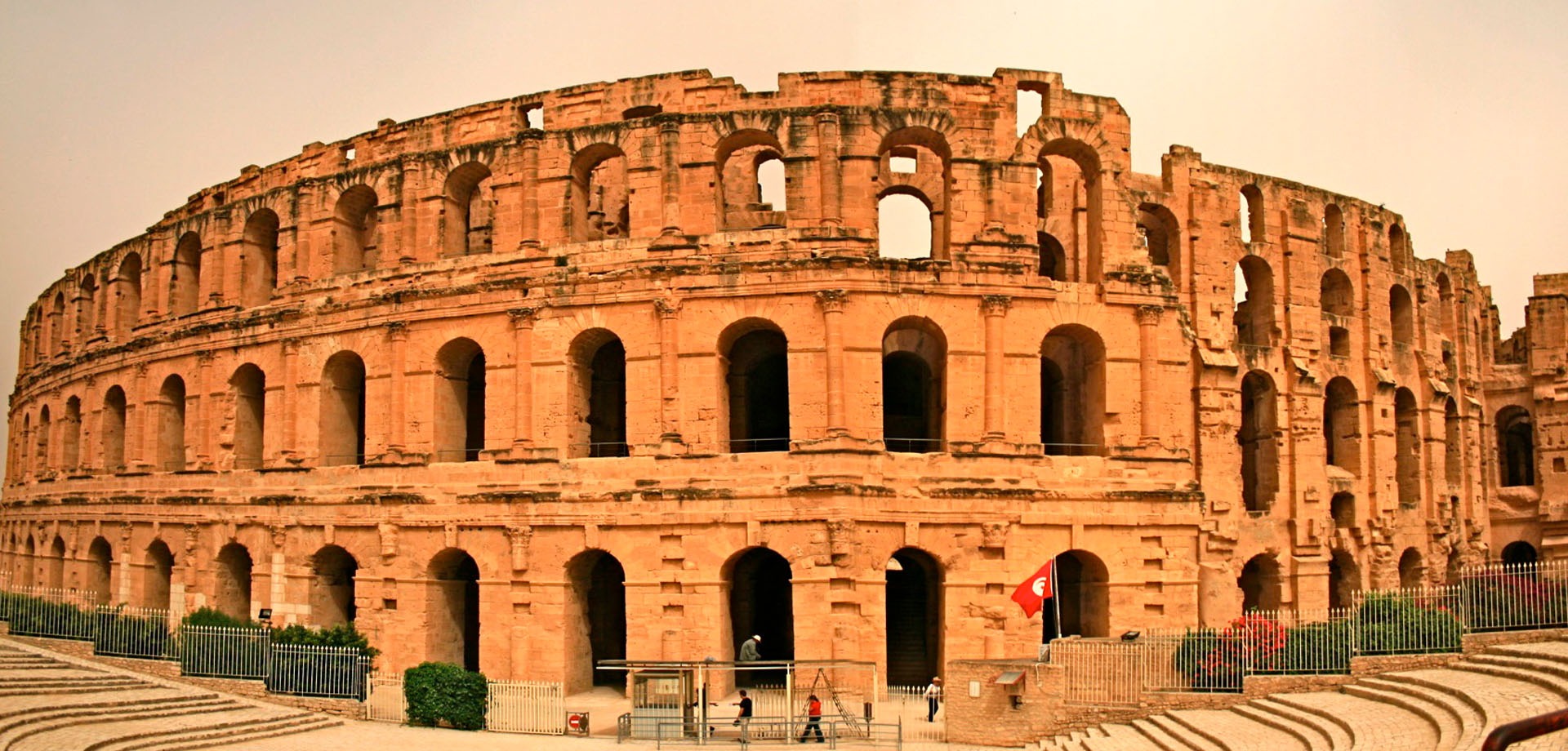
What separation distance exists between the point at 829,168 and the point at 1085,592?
10.2 m

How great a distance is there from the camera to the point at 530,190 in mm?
27875

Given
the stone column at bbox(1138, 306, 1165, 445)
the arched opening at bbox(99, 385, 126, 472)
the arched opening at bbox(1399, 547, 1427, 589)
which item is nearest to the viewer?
the stone column at bbox(1138, 306, 1165, 445)

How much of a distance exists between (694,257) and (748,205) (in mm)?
5680

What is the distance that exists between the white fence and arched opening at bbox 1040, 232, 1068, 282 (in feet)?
51.3

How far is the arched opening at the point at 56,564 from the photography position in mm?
39031

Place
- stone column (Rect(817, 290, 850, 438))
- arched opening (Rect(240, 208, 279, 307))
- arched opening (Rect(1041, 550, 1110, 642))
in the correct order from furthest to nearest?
arched opening (Rect(240, 208, 279, 307)) < arched opening (Rect(1041, 550, 1110, 642)) < stone column (Rect(817, 290, 850, 438))

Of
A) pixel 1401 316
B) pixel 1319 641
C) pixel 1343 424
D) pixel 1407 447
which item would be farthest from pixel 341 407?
pixel 1401 316

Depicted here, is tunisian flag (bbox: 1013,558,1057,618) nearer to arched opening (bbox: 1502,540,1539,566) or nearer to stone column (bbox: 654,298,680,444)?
stone column (bbox: 654,298,680,444)

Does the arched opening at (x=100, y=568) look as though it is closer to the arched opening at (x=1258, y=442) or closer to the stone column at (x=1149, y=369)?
the stone column at (x=1149, y=369)

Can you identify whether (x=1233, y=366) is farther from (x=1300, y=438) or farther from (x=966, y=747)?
(x=966, y=747)

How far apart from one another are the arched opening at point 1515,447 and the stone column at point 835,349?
29.3m

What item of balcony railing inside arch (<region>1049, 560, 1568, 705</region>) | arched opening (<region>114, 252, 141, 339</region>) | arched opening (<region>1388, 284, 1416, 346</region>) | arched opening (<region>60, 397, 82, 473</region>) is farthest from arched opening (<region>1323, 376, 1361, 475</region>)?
arched opening (<region>60, 397, 82, 473</region>)

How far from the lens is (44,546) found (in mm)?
39969

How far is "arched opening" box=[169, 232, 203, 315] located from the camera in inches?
1371
